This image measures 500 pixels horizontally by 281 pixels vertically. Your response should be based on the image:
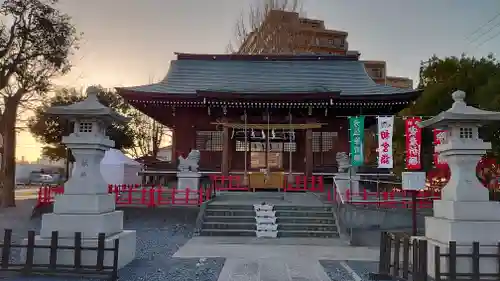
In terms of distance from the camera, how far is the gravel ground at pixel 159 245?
23.6 feet

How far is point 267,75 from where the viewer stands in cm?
2230

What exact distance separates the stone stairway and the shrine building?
4.38 metres

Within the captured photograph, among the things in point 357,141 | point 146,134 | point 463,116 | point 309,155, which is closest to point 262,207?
point 357,141

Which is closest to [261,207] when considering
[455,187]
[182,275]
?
[182,275]

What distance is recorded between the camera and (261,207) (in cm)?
1305

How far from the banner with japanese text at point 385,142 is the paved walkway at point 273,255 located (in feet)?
14.1

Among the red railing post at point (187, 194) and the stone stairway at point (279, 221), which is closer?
the stone stairway at point (279, 221)

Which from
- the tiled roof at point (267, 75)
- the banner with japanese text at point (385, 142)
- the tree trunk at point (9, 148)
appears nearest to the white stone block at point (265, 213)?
the banner with japanese text at point (385, 142)

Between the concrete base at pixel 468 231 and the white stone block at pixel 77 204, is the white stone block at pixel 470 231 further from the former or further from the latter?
the white stone block at pixel 77 204

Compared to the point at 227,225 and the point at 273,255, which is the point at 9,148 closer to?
the point at 227,225

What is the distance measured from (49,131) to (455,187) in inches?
1170

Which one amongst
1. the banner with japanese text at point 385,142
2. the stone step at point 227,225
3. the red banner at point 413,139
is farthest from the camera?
the banner with japanese text at point 385,142

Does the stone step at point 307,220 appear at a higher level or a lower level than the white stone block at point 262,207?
lower

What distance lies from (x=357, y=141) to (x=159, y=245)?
8.35m
